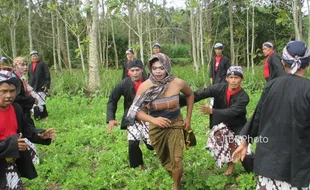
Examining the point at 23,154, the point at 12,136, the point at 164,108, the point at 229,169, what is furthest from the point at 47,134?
the point at 229,169

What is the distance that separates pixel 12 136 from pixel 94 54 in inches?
350

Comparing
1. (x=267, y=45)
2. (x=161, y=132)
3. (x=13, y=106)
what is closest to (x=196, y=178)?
(x=161, y=132)

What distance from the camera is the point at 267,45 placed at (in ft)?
25.3

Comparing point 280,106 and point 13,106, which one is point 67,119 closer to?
point 13,106

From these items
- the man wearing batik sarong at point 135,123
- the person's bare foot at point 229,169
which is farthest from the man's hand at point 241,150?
the man wearing batik sarong at point 135,123

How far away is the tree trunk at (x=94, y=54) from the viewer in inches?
452

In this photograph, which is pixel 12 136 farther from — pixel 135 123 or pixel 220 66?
pixel 220 66

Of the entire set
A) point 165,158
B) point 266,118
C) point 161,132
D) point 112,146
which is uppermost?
point 266,118

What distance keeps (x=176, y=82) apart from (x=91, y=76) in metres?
8.28

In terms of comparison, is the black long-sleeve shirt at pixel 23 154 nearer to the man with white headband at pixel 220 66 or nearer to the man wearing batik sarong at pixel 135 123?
the man wearing batik sarong at pixel 135 123

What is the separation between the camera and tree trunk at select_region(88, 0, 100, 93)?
37.7 feet

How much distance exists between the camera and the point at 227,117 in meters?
4.30

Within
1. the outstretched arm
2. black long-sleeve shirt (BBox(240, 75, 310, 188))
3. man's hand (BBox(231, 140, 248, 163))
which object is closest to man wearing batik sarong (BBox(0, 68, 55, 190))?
the outstretched arm

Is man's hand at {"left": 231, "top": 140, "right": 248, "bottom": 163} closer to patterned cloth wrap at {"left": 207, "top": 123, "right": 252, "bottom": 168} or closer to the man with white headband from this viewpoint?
patterned cloth wrap at {"left": 207, "top": 123, "right": 252, "bottom": 168}
